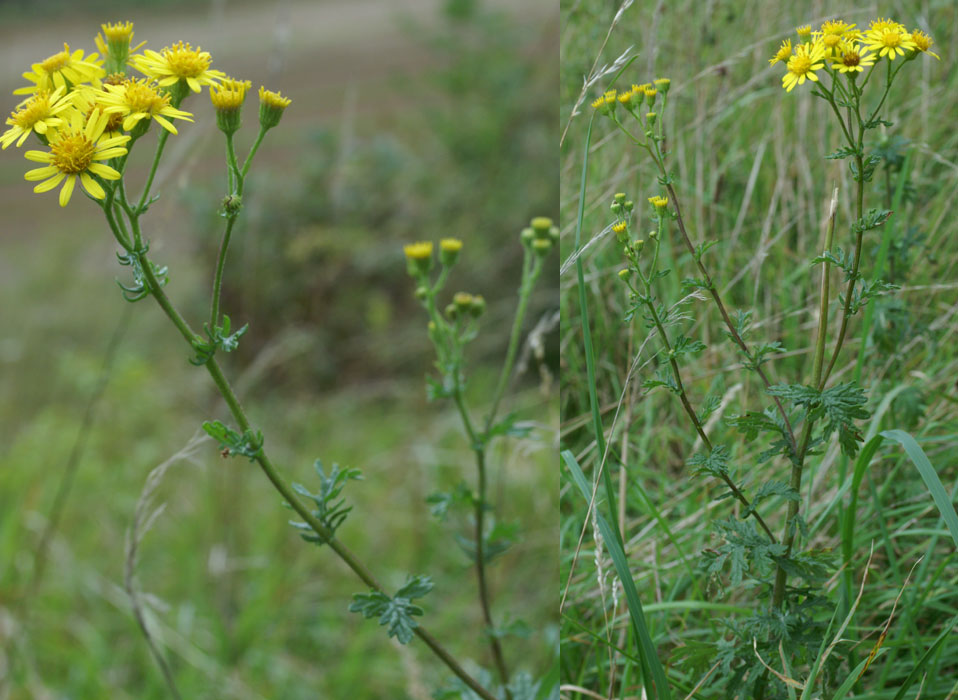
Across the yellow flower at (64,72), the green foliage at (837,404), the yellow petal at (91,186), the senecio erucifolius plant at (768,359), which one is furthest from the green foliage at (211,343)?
the green foliage at (837,404)

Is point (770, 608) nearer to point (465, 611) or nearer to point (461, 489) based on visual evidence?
point (461, 489)

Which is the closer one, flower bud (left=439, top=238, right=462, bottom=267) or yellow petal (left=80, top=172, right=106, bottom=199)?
yellow petal (left=80, top=172, right=106, bottom=199)

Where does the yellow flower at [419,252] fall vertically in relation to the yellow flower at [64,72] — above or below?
below

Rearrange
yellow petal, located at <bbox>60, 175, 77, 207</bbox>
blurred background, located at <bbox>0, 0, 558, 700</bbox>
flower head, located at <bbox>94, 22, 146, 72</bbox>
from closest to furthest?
yellow petal, located at <bbox>60, 175, 77, 207</bbox> < flower head, located at <bbox>94, 22, 146, 72</bbox> < blurred background, located at <bbox>0, 0, 558, 700</bbox>

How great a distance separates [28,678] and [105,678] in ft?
0.57

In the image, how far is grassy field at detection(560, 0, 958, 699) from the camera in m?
0.81

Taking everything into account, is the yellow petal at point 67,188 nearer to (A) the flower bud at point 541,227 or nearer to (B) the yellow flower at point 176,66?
(B) the yellow flower at point 176,66

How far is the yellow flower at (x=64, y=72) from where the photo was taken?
74 cm

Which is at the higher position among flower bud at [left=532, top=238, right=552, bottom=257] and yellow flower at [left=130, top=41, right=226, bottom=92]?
yellow flower at [left=130, top=41, right=226, bottom=92]

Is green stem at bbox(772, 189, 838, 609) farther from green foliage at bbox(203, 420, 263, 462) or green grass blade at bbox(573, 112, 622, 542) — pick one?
green foliage at bbox(203, 420, 263, 462)

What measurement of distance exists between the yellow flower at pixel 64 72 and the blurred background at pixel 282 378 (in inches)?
11.5

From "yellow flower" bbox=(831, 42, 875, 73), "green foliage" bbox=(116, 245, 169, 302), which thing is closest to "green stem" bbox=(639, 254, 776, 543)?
"yellow flower" bbox=(831, 42, 875, 73)

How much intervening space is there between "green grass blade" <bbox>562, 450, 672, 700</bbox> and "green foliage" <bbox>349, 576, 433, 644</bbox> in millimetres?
196

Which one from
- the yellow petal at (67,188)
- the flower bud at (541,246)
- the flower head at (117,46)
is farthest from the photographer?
the flower bud at (541,246)
